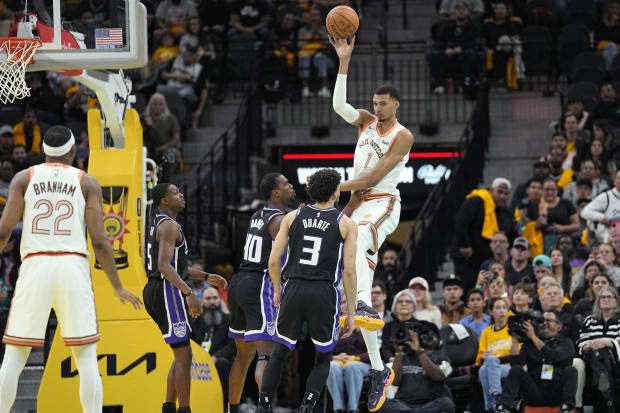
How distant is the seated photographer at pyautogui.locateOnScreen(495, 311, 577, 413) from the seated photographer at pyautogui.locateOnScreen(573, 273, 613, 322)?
773 mm

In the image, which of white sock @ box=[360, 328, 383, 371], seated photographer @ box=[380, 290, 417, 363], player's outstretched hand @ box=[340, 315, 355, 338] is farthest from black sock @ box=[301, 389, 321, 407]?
seated photographer @ box=[380, 290, 417, 363]

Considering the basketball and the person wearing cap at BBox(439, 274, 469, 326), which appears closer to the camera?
the basketball

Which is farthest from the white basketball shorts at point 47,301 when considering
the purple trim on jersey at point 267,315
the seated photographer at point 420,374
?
the seated photographer at point 420,374

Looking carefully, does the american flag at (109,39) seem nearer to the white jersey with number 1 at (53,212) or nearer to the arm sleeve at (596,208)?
the white jersey with number 1 at (53,212)

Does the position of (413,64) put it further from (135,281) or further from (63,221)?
(63,221)

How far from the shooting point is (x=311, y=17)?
821 inches

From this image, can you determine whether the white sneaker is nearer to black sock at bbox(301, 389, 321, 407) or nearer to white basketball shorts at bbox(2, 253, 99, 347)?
black sock at bbox(301, 389, 321, 407)

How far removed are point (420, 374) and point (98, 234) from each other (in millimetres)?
4762

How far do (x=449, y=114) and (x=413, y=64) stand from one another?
1515 millimetres

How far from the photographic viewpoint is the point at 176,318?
1053 centimetres

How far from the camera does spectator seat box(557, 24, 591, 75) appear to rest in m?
19.7

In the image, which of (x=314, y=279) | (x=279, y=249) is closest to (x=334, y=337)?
(x=314, y=279)

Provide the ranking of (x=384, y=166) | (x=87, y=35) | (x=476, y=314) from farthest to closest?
1. (x=476, y=314)
2. (x=87, y=35)
3. (x=384, y=166)

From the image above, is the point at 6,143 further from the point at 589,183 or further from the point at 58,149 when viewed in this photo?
the point at 58,149
